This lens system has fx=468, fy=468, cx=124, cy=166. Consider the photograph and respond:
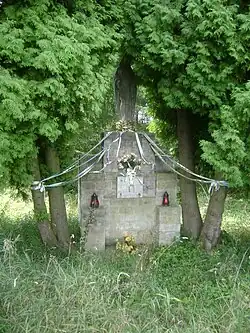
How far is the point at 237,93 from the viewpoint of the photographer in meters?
7.01

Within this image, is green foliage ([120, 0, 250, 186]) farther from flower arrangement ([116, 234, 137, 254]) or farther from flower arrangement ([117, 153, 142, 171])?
flower arrangement ([116, 234, 137, 254])

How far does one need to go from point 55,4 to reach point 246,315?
4939 mm

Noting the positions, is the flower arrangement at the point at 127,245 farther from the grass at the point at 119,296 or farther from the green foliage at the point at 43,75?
the green foliage at the point at 43,75

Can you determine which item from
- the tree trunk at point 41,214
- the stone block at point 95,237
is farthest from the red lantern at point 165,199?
the tree trunk at point 41,214

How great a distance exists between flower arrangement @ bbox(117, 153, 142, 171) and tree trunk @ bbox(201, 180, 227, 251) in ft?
4.99

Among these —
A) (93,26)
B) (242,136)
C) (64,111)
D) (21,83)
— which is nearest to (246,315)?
(242,136)

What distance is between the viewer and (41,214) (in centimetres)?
796

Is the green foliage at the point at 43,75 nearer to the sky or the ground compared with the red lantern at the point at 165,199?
nearer to the sky

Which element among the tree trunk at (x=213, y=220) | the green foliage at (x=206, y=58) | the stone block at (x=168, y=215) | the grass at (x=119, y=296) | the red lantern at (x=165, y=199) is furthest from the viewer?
the red lantern at (x=165, y=199)

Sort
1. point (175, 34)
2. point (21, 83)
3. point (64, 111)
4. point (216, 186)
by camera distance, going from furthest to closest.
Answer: point (216, 186), point (175, 34), point (64, 111), point (21, 83)

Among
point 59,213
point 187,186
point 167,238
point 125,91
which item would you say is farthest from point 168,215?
point 125,91

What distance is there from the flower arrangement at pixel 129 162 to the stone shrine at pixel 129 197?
0.05 m

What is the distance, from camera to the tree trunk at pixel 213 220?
8566 mm

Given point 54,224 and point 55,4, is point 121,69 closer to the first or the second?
point 55,4
